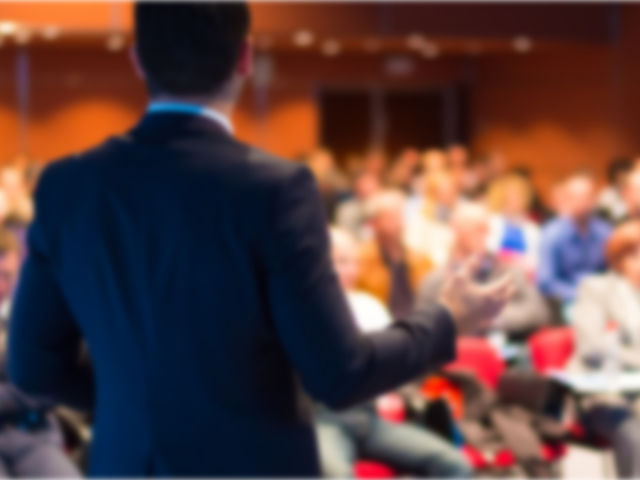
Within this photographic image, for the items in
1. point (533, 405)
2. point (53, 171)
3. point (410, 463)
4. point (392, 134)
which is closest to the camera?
point (53, 171)

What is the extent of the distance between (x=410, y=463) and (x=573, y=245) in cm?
351

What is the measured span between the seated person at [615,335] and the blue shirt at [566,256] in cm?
195

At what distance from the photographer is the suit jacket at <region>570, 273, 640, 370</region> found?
4938 mm

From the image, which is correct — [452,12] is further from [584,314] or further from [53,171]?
[53,171]

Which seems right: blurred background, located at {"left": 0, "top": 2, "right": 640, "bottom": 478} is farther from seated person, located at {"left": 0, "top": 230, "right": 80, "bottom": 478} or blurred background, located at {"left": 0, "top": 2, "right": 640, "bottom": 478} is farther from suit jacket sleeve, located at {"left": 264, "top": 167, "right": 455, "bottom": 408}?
suit jacket sleeve, located at {"left": 264, "top": 167, "right": 455, "bottom": 408}

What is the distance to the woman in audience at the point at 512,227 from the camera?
765cm

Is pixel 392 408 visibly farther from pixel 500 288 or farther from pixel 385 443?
pixel 500 288

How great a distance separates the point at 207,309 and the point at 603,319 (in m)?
4.29

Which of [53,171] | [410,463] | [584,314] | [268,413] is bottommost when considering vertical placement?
[410,463]

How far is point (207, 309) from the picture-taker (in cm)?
120

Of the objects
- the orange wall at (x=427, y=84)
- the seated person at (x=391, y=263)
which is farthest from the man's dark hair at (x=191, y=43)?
the orange wall at (x=427, y=84)

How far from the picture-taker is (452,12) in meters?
11.4

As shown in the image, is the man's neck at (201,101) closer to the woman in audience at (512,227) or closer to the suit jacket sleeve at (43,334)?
the suit jacket sleeve at (43,334)

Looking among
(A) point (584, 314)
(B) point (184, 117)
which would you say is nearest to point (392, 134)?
(A) point (584, 314)
